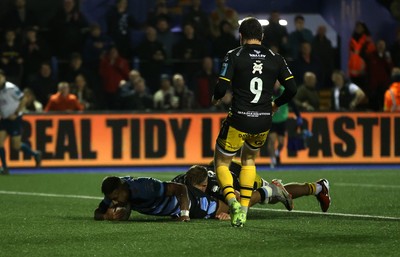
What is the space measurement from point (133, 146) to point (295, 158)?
11.0ft

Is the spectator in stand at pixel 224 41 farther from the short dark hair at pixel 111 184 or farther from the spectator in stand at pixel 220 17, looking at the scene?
the short dark hair at pixel 111 184

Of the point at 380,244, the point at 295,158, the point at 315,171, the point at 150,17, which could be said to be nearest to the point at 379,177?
the point at 315,171

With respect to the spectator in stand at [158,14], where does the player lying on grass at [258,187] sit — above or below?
below

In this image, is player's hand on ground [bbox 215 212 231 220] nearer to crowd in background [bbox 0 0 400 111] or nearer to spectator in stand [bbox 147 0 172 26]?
crowd in background [bbox 0 0 400 111]

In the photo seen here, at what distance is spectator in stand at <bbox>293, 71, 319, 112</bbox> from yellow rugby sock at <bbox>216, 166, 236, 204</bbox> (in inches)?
512

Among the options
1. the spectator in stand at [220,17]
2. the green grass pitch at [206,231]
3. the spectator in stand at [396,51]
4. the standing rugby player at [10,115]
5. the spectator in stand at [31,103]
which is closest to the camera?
the green grass pitch at [206,231]

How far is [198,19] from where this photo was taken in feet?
83.6

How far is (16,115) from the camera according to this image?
71.8 feet

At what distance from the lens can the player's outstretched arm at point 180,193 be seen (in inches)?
460

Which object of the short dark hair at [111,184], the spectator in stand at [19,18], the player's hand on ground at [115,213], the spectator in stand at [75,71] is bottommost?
the player's hand on ground at [115,213]

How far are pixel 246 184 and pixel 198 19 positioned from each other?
1432 centimetres

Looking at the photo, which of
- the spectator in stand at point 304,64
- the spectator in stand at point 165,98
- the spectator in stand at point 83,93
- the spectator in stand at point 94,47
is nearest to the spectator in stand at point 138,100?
the spectator in stand at point 165,98

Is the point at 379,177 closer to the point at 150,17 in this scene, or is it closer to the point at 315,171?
the point at 315,171

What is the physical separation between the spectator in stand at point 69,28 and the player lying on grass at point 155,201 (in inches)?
501
